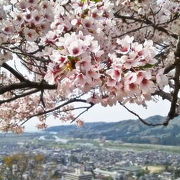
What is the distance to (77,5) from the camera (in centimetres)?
283

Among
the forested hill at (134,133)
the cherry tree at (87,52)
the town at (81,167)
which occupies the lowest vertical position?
the town at (81,167)

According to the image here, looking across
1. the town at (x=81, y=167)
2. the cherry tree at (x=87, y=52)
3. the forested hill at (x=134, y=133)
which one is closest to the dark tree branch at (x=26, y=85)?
the cherry tree at (x=87, y=52)

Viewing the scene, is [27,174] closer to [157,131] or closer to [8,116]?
[8,116]

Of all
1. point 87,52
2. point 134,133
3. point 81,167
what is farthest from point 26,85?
point 134,133

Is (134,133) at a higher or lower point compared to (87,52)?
higher

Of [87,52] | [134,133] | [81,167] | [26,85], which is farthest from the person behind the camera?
[134,133]

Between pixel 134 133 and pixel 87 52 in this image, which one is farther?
pixel 134 133

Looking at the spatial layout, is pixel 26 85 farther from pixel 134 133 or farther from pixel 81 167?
pixel 134 133

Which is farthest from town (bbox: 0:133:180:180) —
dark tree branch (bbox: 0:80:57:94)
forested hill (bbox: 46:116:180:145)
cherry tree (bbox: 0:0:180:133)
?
forested hill (bbox: 46:116:180:145)

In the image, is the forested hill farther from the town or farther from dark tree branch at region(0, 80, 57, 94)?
dark tree branch at region(0, 80, 57, 94)

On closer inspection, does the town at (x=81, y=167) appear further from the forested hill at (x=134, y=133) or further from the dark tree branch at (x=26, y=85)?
the forested hill at (x=134, y=133)

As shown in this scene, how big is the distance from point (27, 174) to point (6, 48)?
108 feet

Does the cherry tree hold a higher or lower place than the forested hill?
lower

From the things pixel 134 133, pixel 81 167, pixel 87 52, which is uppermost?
pixel 134 133
